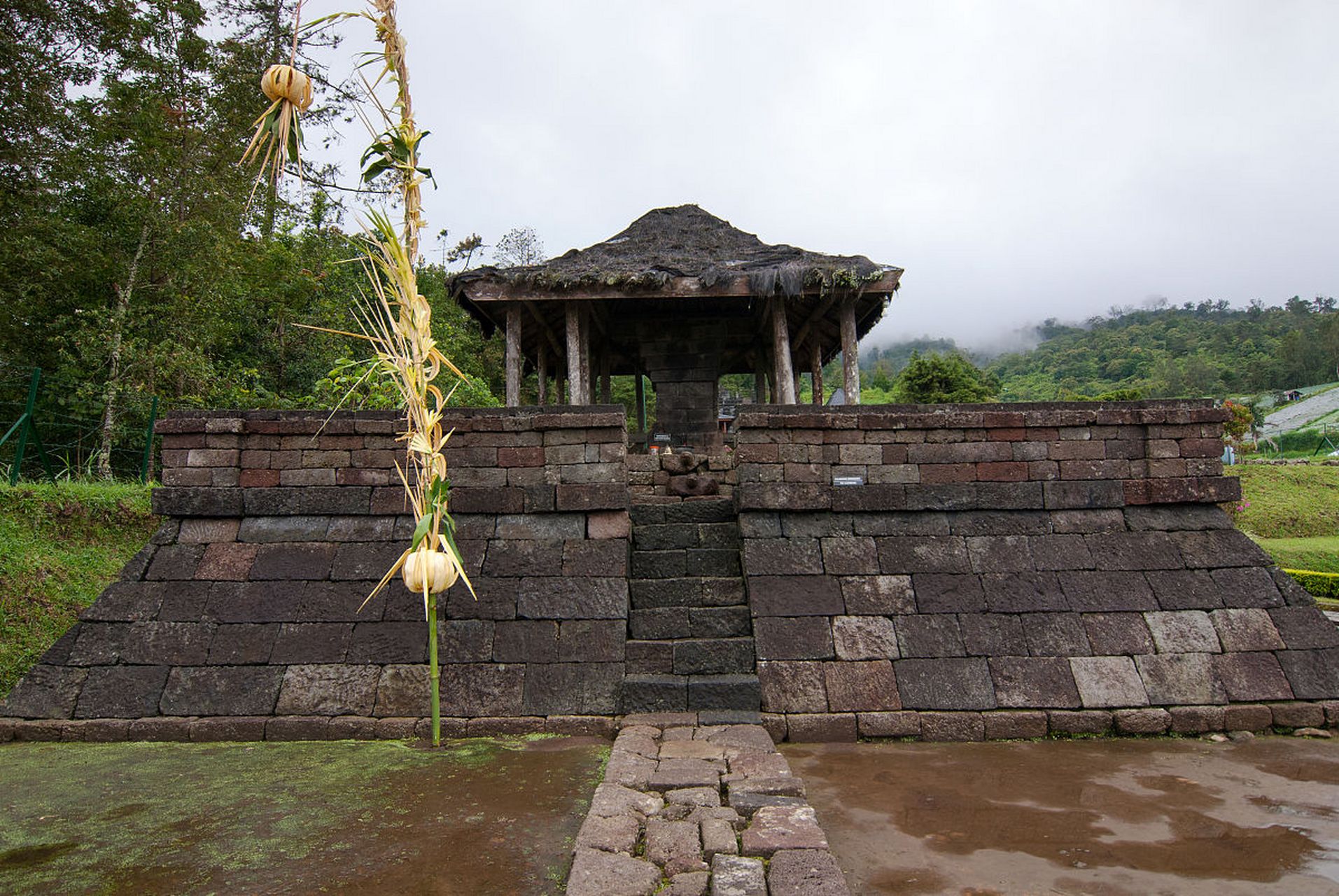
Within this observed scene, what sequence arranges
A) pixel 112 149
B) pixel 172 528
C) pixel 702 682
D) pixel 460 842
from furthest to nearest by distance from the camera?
pixel 112 149 → pixel 172 528 → pixel 702 682 → pixel 460 842

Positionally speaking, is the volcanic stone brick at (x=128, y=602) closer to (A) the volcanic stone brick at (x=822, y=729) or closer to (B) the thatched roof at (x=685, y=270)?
(A) the volcanic stone brick at (x=822, y=729)

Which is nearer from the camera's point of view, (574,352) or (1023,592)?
(1023,592)

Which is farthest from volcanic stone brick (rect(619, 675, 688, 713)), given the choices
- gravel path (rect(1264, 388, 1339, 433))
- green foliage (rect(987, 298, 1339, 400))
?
gravel path (rect(1264, 388, 1339, 433))

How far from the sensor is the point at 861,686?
14.6ft

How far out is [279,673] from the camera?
4527mm

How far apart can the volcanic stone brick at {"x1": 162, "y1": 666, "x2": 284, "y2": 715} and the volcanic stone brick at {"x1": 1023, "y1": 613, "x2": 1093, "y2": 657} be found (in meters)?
4.65

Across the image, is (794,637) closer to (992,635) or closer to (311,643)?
(992,635)

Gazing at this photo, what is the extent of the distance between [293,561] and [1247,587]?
6374mm

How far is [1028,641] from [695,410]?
767cm

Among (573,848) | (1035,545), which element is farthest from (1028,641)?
(573,848)

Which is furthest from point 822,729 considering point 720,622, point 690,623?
point 690,623

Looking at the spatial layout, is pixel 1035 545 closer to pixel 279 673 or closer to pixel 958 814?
pixel 958 814

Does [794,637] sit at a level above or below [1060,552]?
below

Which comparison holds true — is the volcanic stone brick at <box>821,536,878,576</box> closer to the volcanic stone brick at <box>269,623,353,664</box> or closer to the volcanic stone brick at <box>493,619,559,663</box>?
the volcanic stone brick at <box>493,619,559,663</box>
